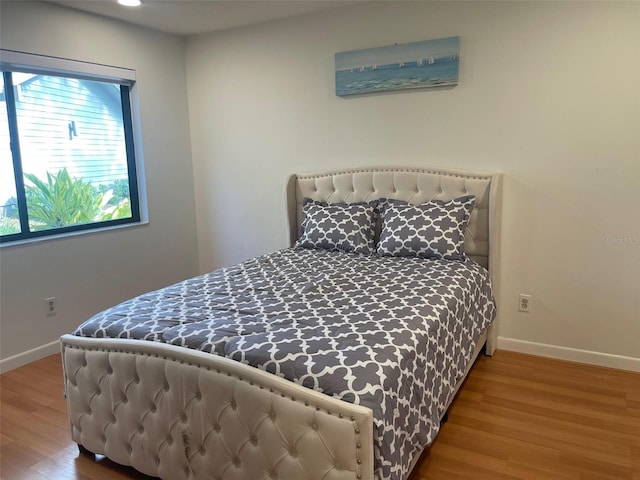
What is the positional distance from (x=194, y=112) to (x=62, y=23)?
4.10 feet

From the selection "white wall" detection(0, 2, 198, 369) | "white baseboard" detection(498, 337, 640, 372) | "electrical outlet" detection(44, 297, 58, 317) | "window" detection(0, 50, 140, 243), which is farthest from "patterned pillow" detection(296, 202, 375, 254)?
"electrical outlet" detection(44, 297, 58, 317)

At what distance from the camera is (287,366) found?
5.14 feet

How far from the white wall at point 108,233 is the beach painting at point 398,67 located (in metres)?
1.58

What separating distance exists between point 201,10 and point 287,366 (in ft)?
9.20

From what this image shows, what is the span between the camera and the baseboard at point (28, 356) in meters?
2.98

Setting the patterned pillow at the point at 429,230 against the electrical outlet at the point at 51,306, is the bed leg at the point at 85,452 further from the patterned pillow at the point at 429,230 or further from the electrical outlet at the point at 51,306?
the patterned pillow at the point at 429,230

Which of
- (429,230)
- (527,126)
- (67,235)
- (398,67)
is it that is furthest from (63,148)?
(527,126)

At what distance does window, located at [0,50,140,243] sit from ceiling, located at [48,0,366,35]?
0.40 meters

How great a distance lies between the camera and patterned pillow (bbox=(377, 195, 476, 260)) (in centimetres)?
287

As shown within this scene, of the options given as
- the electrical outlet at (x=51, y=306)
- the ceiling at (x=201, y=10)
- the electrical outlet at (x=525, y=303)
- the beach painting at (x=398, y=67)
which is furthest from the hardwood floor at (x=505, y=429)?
the ceiling at (x=201, y=10)

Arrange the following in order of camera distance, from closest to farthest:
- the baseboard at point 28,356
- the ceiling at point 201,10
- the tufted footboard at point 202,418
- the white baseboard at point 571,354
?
the tufted footboard at point 202,418 → the white baseboard at point 571,354 → the baseboard at point 28,356 → the ceiling at point 201,10

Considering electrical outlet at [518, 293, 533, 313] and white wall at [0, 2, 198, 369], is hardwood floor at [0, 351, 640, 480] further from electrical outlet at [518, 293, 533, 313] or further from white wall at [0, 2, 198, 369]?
white wall at [0, 2, 198, 369]

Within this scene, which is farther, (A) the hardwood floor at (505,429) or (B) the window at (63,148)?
(B) the window at (63,148)

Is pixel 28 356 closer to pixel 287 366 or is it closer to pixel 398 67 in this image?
pixel 287 366
